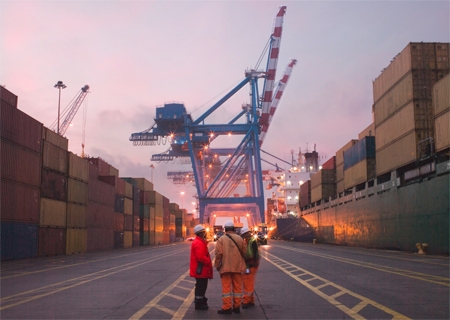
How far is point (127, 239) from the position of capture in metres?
48.7

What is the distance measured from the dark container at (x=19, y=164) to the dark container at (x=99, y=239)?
10285 mm

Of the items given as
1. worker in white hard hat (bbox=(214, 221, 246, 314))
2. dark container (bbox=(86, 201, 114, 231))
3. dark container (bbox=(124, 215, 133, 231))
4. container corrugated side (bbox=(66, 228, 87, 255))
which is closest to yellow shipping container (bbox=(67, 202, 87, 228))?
container corrugated side (bbox=(66, 228, 87, 255))

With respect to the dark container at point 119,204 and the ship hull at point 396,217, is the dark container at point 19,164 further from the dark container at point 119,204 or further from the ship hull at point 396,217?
the ship hull at point 396,217

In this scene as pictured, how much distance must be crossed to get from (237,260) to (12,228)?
63.4 feet

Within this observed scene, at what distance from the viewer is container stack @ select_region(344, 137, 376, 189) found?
1409 inches

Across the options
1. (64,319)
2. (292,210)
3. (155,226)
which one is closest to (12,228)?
(64,319)

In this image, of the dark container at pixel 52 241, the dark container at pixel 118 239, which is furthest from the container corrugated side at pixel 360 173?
the dark container at pixel 52 241

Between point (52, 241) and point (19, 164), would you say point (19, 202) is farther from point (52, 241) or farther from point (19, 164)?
point (52, 241)

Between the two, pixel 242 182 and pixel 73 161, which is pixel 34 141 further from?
pixel 242 182

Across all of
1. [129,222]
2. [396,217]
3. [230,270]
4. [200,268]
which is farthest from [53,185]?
[230,270]

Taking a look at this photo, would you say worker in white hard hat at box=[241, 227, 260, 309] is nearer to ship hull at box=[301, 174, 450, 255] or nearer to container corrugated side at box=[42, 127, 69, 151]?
ship hull at box=[301, 174, 450, 255]

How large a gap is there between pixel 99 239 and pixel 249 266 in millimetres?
32898

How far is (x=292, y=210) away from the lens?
3344 inches

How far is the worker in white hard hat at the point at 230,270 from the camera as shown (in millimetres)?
7742
